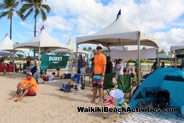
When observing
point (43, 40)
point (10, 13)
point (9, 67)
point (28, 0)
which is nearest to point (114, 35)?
point (43, 40)

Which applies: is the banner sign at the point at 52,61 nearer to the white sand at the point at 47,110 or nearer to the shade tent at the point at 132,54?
the shade tent at the point at 132,54

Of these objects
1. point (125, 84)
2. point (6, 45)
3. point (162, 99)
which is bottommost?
point (162, 99)

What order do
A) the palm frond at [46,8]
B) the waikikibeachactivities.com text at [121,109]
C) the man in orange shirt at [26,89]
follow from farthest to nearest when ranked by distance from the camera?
the palm frond at [46,8] < the man in orange shirt at [26,89] < the waikikibeachactivities.com text at [121,109]

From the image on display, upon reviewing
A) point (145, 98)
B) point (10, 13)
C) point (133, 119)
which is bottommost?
point (133, 119)

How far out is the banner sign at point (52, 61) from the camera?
1230 centimetres

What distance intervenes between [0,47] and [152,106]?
1743 centimetres

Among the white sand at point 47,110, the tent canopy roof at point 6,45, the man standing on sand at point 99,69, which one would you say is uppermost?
the tent canopy roof at point 6,45

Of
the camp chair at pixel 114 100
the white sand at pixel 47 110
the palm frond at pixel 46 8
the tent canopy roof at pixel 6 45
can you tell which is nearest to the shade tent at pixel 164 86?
the camp chair at pixel 114 100

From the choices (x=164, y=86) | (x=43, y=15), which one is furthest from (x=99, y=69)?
(x=43, y=15)

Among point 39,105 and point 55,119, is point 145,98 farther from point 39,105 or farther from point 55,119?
point 39,105

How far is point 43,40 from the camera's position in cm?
1427

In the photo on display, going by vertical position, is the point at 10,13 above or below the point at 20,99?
above

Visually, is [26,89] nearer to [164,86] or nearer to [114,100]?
[114,100]

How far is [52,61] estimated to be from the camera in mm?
12594
